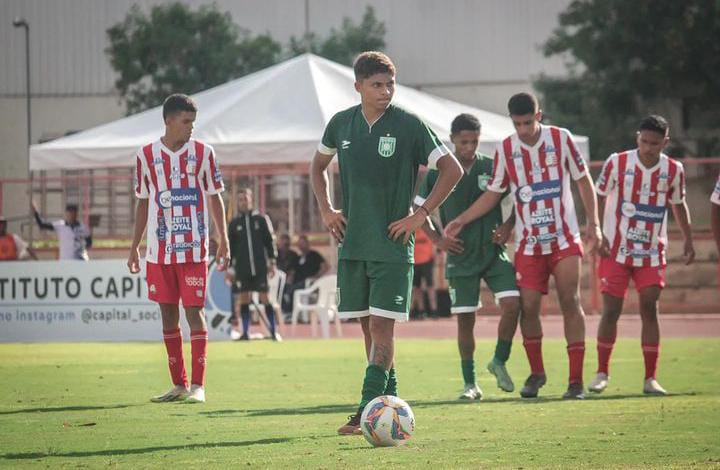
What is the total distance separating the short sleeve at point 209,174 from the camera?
1112 centimetres

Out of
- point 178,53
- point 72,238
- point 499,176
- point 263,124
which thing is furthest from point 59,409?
point 178,53

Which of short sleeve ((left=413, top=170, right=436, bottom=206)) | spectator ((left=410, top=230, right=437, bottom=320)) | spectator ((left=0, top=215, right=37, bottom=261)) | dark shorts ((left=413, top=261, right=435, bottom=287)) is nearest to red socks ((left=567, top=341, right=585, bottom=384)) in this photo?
short sleeve ((left=413, top=170, right=436, bottom=206))

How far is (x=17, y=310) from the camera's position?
73.2 feet

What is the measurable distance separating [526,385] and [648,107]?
3212 cm

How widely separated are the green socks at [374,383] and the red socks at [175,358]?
10.3 feet

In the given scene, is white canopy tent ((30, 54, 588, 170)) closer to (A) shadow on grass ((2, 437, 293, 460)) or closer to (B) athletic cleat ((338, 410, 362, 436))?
(B) athletic cleat ((338, 410, 362, 436))

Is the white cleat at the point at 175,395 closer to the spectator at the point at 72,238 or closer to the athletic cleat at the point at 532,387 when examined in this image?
the athletic cleat at the point at 532,387

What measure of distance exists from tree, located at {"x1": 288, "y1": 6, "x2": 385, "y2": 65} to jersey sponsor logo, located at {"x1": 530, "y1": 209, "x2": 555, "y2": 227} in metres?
36.3

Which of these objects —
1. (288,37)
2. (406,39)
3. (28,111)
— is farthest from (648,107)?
(28,111)

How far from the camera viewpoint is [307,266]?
27547mm

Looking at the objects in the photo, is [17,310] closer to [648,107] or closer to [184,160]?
[184,160]

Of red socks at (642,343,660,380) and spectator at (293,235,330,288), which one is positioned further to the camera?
spectator at (293,235,330,288)

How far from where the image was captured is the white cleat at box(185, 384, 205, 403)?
36.0 feet

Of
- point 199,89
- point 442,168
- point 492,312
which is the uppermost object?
point 199,89
